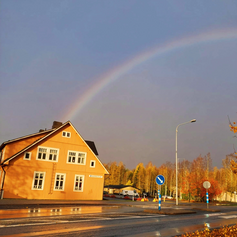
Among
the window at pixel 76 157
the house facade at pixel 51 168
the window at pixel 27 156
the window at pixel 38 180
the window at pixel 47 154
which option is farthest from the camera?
the window at pixel 76 157

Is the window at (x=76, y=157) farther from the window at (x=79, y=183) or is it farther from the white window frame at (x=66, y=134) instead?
the white window frame at (x=66, y=134)

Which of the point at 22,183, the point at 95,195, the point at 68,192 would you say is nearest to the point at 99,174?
the point at 95,195

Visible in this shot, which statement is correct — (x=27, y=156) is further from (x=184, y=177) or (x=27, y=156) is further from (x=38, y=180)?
(x=184, y=177)

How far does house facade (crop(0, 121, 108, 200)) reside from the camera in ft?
102

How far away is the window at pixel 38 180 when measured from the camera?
106 ft

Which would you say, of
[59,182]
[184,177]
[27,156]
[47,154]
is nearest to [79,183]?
[59,182]

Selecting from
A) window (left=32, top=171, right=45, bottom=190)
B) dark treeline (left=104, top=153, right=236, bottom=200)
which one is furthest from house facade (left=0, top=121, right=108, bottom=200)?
dark treeline (left=104, top=153, right=236, bottom=200)

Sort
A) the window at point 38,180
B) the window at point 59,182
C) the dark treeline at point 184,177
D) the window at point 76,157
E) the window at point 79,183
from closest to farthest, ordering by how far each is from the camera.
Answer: the window at point 38,180 < the window at point 59,182 < the window at point 79,183 < the window at point 76,157 < the dark treeline at point 184,177

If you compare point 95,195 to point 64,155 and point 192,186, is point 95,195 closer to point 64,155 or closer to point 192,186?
point 64,155

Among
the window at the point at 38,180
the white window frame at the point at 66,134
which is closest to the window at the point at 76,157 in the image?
the white window frame at the point at 66,134

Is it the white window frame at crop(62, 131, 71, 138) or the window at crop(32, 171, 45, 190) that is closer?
the window at crop(32, 171, 45, 190)

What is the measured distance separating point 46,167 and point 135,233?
2608cm

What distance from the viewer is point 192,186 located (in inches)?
1865

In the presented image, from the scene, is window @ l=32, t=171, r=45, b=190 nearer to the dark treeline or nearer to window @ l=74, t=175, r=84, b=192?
window @ l=74, t=175, r=84, b=192
